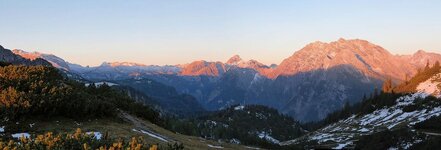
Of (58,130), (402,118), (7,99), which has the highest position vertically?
(7,99)

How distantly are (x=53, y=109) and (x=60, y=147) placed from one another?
22.4 m

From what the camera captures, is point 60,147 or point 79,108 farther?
point 79,108

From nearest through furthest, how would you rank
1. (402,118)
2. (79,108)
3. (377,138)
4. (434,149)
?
(79,108)
(434,149)
(377,138)
(402,118)

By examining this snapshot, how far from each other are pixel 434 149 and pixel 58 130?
69839 millimetres

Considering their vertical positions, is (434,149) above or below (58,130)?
below

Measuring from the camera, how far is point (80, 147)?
16.6m

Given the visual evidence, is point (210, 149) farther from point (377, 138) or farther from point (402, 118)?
point (402, 118)

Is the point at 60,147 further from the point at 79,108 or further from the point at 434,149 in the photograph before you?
the point at 434,149

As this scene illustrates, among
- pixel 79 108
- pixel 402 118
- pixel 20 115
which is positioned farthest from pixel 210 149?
pixel 402 118

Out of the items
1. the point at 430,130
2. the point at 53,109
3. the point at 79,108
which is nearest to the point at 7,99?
the point at 53,109

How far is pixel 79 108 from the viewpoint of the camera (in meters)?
39.1

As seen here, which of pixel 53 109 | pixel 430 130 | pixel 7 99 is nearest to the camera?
pixel 7 99

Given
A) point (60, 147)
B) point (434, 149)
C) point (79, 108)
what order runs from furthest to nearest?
point (434, 149)
point (79, 108)
point (60, 147)

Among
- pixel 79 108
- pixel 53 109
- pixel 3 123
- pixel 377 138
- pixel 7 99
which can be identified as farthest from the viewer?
pixel 377 138
